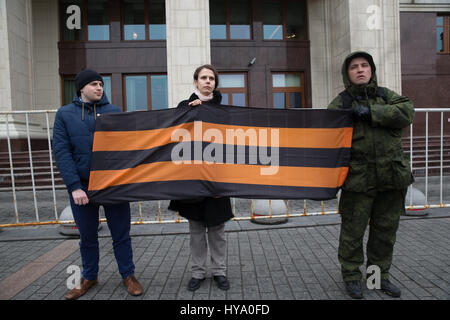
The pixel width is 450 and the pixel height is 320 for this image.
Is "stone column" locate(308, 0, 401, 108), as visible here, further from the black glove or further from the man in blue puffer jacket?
the man in blue puffer jacket

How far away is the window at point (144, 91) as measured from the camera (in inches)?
597

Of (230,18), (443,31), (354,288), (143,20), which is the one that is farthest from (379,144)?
(443,31)

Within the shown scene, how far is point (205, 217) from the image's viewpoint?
2.96 m

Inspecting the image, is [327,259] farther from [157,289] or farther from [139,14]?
[139,14]

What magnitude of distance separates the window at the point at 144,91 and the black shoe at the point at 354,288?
539 inches

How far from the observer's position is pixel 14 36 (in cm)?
1242

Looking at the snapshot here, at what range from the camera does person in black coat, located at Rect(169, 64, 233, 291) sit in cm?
298

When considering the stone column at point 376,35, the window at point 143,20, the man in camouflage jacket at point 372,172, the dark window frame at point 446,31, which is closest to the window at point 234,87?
the window at point 143,20

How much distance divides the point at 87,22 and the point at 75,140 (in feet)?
50.3

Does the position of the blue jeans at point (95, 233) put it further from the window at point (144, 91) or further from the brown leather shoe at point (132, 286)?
the window at point (144, 91)

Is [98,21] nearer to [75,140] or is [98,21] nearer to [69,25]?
[69,25]
